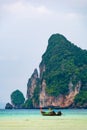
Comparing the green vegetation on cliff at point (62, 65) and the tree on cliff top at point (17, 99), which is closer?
the green vegetation on cliff at point (62, 65)

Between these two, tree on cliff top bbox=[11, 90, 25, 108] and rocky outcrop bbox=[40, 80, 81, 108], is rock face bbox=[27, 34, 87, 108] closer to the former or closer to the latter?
rocky outcrop bbox=[40, 80, 81, 108]

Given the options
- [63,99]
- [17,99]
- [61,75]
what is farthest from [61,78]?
[17,99]

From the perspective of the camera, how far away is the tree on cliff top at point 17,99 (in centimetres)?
19300

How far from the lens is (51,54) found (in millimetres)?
166375

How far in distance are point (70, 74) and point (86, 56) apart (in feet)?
43.9

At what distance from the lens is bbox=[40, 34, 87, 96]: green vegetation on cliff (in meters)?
152

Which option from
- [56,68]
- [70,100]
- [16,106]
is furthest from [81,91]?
[16,106]

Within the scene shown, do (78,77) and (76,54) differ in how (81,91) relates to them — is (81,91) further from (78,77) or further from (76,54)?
(76,54)

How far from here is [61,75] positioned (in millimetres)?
156000

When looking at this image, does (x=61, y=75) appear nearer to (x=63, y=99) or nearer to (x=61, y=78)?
(x=61, y=78)
